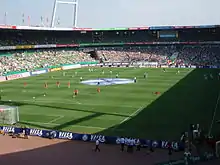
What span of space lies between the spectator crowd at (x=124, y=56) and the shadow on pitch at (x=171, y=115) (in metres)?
44.1

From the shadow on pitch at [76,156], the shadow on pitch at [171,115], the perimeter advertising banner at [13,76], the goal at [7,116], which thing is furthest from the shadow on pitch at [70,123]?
the perimeter advertising banner at [13,76]

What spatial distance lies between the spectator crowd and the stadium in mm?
290

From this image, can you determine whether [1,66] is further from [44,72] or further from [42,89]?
[42,89]

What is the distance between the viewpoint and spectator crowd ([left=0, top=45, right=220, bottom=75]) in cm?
8419

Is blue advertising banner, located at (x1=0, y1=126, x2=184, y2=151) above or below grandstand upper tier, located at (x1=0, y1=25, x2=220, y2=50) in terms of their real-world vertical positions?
below

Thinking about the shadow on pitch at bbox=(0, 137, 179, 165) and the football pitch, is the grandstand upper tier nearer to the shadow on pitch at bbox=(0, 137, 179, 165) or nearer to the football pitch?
the football pitch

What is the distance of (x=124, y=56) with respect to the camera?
10856cm

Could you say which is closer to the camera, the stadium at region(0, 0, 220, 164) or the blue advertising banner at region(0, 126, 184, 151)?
the blue advertising banner at region(0, 126, 184, 151)

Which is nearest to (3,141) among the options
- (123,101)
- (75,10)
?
(123,101)

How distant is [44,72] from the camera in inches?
3125

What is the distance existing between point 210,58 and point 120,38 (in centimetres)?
3287

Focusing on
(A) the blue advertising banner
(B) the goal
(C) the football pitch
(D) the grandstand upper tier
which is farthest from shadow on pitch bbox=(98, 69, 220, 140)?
(D) the grandstand upper tier

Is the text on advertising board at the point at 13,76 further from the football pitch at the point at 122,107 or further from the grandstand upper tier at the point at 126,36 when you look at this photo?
the grandstand upper tier at the point at 126,36

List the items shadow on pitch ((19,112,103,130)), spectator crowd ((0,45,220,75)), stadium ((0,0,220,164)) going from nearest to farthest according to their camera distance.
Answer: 1. stadium ((0,0,220,164))
2. shadow on pitch ((19,112,103,130))
3. spectator crowd ((0,45,220,75))
